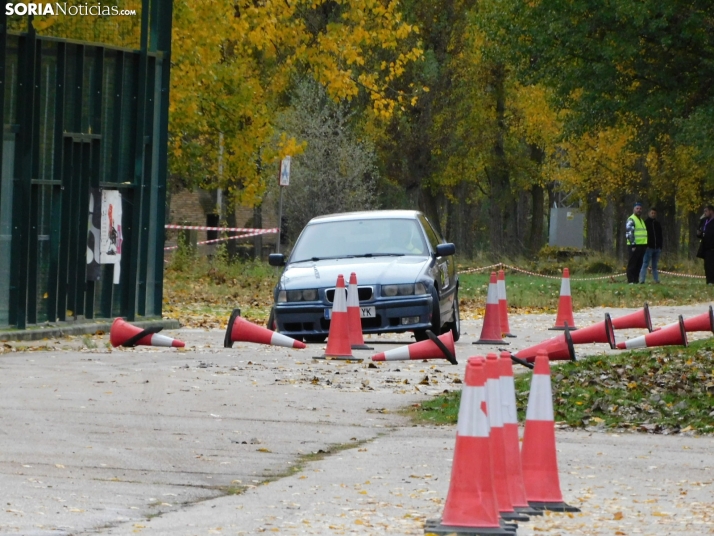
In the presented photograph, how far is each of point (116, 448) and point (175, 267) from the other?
26.1 m

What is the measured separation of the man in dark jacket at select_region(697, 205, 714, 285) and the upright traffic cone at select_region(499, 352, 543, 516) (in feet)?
99.6

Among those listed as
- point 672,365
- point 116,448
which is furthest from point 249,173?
point 116,448

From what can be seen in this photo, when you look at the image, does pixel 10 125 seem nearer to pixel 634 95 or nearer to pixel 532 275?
pixel 634 95

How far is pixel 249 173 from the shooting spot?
1163 inches

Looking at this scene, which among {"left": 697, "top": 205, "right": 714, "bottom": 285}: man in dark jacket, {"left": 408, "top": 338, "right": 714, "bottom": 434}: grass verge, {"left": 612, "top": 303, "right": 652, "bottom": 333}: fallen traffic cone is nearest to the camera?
{"left": 408, "top": 338, "right": 714, "bottom": 434}: grass verge

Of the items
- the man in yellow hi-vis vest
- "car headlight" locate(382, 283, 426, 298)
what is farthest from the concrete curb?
the man in yellow hi-vis vest

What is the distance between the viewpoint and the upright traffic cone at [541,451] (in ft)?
24.5

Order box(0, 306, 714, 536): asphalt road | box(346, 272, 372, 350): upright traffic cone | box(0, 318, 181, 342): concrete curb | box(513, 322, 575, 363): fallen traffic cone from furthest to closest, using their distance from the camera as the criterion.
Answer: box(0, 318, 181, 342): concrete curb, box(346, 272, 372, 350): upright traffic cone, box(513, 322, 575, 363): fallen traffic cone, box(0, 306, 714, 536): asphalt road

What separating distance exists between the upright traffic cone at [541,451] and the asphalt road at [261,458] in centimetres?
12

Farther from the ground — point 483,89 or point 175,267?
point 483,89

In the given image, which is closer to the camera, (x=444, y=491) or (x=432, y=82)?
(x=444, y=491)

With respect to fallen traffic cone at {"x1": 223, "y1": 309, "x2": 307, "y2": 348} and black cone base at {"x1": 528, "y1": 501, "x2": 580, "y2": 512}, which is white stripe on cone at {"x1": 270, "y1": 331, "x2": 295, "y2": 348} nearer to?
fallen traffic cone at {"x1": 223, "y1": 309, "x2": 307, "y2": 348}

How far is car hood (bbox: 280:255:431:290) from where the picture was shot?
17.1m

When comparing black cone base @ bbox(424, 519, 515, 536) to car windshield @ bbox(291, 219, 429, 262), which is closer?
black cone base @ bbox(424, 519, 515, 536)
